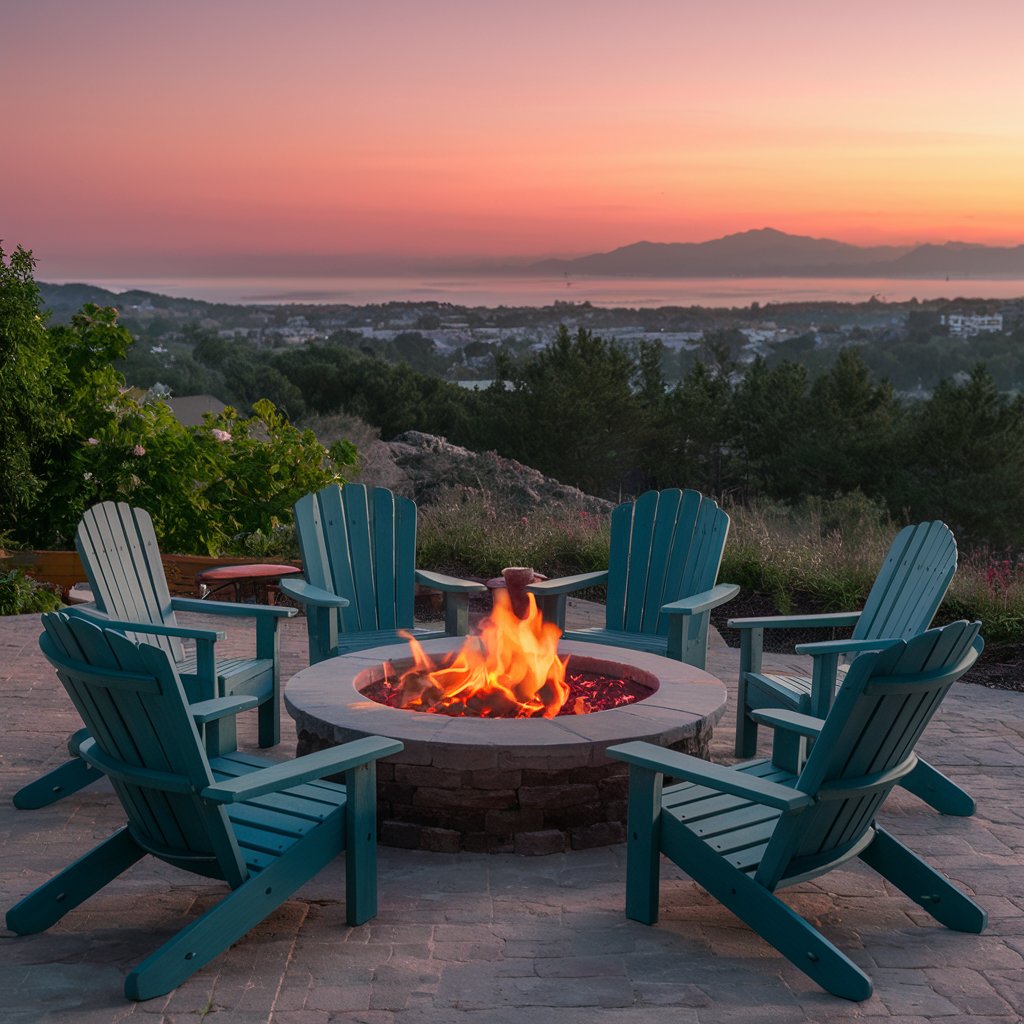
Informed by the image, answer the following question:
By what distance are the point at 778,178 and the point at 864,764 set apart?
17391 mm

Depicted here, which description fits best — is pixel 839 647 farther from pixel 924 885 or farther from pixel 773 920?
pixel 773 920

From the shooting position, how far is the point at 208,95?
494 inches

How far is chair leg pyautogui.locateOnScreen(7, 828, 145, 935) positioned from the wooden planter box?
4.95m

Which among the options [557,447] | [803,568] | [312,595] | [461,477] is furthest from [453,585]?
[557,447]

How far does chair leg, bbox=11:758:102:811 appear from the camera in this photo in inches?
151

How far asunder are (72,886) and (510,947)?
3.70 feet

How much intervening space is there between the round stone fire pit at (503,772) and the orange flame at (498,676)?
10.2 inches

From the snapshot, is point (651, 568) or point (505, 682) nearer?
point (505, 682)

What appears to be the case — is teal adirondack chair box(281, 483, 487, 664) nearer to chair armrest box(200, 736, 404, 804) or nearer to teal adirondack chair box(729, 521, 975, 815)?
teal adirondack chair box(729, 521, 975, 815)

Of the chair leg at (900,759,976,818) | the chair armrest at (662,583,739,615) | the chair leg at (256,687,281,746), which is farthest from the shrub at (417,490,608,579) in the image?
the chair leg at (900,759,976,818)

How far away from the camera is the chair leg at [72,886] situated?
→ 9.40ft

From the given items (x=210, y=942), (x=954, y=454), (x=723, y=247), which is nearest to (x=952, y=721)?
(x=210, y=942)

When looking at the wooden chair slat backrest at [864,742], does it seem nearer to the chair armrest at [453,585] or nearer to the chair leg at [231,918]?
the chair leg at [231,918]

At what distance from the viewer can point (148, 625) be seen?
3.93 meters
